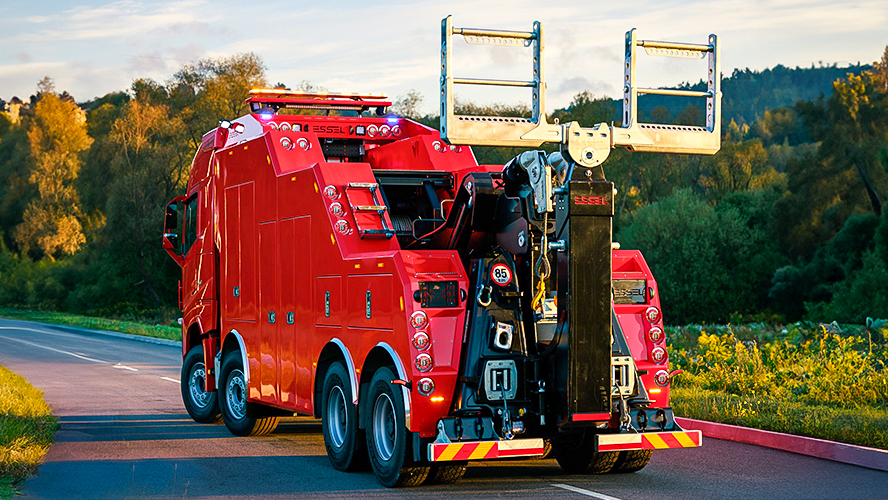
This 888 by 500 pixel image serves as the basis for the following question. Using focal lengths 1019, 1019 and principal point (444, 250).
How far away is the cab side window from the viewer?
14141mm

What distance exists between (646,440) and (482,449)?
4.69 ft

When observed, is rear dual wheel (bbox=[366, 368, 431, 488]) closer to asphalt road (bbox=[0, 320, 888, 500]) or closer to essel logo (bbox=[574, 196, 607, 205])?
asphalt road (bbox=[0, 320, 888, 500])

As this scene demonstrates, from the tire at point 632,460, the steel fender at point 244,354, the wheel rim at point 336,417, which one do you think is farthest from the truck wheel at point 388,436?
the steel fender at point 244,354

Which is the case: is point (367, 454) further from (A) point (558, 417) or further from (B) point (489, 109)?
(B) point (489, 109)

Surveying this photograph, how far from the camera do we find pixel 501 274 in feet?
28.0

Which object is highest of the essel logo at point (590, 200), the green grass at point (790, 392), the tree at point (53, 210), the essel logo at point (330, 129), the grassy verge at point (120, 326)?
the tree at point (53, 210)

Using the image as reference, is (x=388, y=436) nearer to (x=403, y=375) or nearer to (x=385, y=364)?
(x=385, y=364)

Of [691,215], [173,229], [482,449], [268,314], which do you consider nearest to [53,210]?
[691,215]

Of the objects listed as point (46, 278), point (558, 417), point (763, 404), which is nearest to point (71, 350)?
point (763, 404)

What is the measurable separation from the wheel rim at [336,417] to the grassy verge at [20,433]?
9.23 feet

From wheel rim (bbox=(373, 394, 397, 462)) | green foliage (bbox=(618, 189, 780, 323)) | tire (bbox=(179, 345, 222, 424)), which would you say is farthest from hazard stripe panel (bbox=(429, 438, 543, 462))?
green foliage (bbox=(618, 189, 780, 323))

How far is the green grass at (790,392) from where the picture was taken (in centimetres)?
1105

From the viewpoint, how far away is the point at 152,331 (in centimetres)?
3769

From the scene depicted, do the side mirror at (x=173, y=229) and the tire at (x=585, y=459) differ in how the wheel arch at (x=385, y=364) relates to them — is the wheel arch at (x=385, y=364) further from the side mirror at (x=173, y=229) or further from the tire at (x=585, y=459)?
the side mirror at (x=173, y=229)
